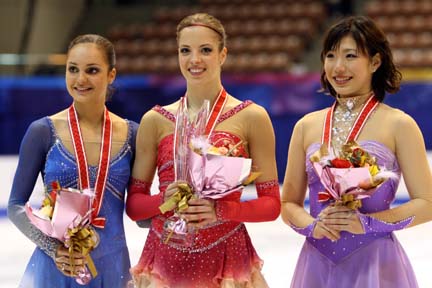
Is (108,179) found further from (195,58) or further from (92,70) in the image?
(195,58)

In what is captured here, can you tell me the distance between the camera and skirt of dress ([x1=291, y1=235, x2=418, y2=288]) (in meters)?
2.60

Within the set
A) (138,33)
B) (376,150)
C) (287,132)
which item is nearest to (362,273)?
(376,150)

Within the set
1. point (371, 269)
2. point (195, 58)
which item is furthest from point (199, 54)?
point (371, 269)

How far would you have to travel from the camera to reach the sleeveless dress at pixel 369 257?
260 centimetres

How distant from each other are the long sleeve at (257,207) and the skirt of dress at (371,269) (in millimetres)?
239

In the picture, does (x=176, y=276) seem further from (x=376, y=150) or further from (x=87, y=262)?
(x=376, y=150)

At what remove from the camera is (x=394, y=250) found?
2633 mm

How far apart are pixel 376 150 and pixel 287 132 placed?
468 cm

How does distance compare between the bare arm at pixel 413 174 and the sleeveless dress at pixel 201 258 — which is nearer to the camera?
the bare arm at pixel 413 174

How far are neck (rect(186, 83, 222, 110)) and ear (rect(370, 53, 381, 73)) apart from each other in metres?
0.54

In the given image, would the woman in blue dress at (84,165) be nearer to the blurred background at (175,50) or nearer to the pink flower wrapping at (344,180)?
the pink flower wrapping at (344,180)

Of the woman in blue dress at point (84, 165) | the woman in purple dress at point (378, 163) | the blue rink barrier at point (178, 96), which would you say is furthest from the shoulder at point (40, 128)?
the blue rink barrier at point (178, 96)

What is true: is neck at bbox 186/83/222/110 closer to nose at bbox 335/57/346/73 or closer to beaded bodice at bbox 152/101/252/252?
beaded bodice at bbox 152/101/252/252

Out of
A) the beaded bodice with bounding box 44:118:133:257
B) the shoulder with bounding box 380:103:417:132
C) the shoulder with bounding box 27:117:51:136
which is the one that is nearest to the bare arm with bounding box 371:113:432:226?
the shoulder with bounding box 380:103:417:132
